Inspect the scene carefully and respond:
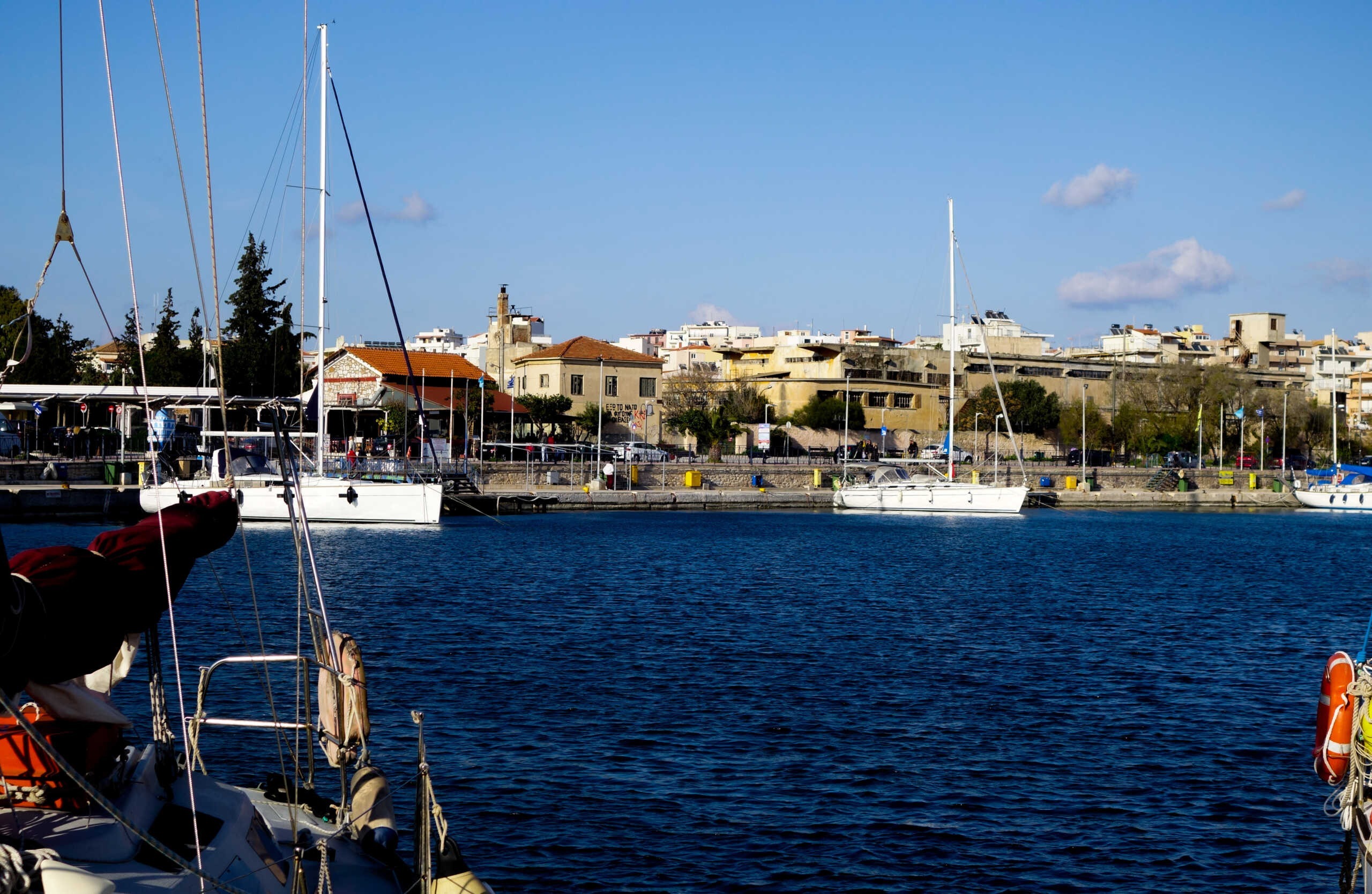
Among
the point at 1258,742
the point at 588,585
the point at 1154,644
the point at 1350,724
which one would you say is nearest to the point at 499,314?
the point at 588,585

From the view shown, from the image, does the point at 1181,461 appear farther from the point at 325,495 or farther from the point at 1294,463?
the point at 325,495

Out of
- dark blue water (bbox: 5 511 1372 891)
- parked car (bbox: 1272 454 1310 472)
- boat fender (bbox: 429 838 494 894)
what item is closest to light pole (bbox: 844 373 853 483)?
parked car (bbox: 1272 454 1310 472)

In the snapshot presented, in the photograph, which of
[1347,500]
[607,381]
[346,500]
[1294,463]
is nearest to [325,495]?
[346,500]

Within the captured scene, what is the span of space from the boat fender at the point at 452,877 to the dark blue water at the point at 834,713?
2.48 metres

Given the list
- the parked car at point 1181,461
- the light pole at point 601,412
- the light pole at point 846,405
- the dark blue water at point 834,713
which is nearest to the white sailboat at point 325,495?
the dark blue water at point 834,713

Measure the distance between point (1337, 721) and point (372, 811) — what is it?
7.08 metres

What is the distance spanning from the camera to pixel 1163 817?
43.4 feet

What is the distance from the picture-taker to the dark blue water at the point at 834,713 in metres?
12.1

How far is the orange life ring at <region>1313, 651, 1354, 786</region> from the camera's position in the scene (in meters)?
9.54

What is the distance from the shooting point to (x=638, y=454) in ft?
221

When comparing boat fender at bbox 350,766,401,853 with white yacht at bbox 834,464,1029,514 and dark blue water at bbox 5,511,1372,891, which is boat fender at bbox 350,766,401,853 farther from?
white yacht at bbox 834,464,1029,514

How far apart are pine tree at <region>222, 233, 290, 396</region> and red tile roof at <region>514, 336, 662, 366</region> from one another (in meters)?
20.5

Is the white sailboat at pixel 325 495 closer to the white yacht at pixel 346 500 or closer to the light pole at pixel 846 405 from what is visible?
the white yacht at pixel 346 500

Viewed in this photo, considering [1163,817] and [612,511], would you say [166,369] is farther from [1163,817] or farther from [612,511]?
[1163,817]
